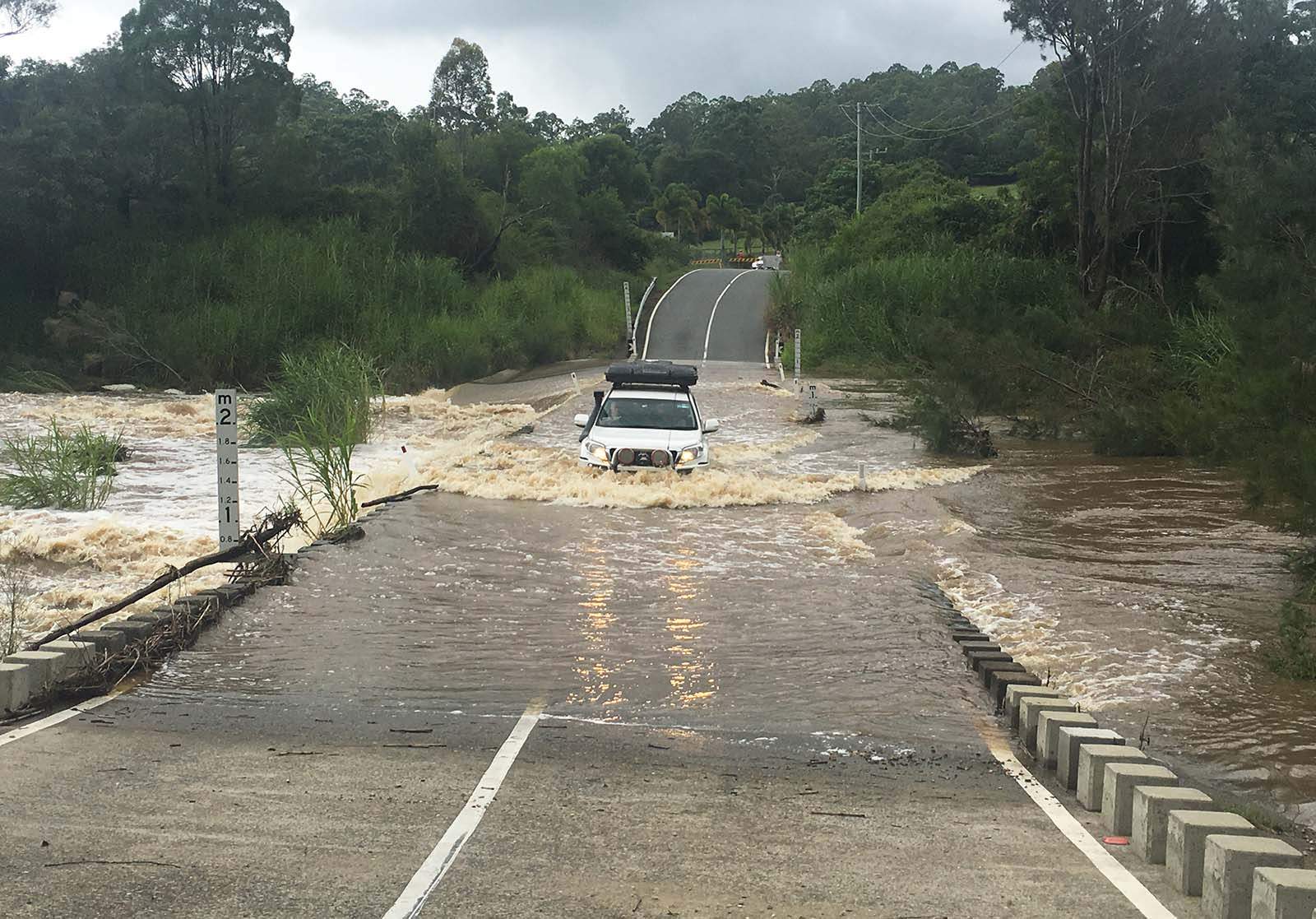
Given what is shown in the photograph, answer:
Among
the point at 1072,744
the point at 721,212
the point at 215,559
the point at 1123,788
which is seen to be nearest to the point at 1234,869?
the point at 1123,788

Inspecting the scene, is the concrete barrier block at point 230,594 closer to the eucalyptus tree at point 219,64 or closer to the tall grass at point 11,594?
the tall grass at point 11,594

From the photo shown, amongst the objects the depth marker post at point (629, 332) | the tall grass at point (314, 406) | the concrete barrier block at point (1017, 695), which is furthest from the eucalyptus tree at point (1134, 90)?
the concrete barrier block at point (1017, 695)

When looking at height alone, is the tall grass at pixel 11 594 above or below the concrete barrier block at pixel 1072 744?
below

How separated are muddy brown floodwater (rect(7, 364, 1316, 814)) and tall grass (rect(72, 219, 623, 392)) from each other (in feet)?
66.8

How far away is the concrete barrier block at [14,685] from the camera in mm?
7582

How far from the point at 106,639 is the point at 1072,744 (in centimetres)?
604

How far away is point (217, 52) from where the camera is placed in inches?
2172

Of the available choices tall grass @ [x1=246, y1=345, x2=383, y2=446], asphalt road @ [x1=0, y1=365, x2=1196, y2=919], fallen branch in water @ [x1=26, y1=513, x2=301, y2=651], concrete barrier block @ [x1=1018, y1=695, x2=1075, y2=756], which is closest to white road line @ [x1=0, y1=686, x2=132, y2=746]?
asphalt road @ [x1=0, y1=365, x2=1196, y2=919]

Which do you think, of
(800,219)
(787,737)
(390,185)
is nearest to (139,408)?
(787,737)

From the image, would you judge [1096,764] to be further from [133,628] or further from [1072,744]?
[133,628]

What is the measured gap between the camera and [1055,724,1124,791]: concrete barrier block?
6.56 m

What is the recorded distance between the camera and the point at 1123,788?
586cm

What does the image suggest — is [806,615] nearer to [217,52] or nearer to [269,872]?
[269,872]

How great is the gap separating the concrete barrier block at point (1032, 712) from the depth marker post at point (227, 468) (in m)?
7.22
